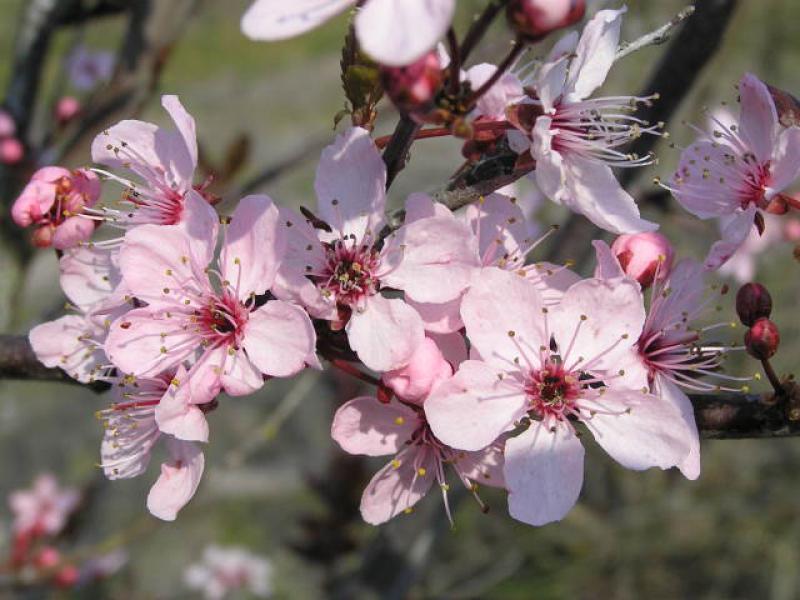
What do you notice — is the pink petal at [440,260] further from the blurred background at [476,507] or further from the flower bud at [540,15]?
the blurred background at [476,507]

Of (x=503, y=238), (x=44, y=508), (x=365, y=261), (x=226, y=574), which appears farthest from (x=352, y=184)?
(x=226, y=574)

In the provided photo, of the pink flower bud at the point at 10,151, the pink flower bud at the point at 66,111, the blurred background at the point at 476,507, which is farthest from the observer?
the blurred background at the point at 476,507

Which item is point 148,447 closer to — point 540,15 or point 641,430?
point 641,430

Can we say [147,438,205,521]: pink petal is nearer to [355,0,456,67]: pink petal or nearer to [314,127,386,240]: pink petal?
[314,127,386,240]: pink petal

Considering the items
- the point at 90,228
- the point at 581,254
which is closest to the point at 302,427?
the point at 581,254

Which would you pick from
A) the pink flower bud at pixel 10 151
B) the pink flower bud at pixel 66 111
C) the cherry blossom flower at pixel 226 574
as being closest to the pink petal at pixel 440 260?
the pink flower bud at pixel 10 151

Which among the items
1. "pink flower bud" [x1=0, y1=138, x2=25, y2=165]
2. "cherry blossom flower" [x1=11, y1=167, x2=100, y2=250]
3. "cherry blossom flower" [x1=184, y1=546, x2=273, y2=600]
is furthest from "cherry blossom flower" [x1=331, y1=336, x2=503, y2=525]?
"cherry blossom flower" [x1=184, y1=546, x2=273, y2=600]
